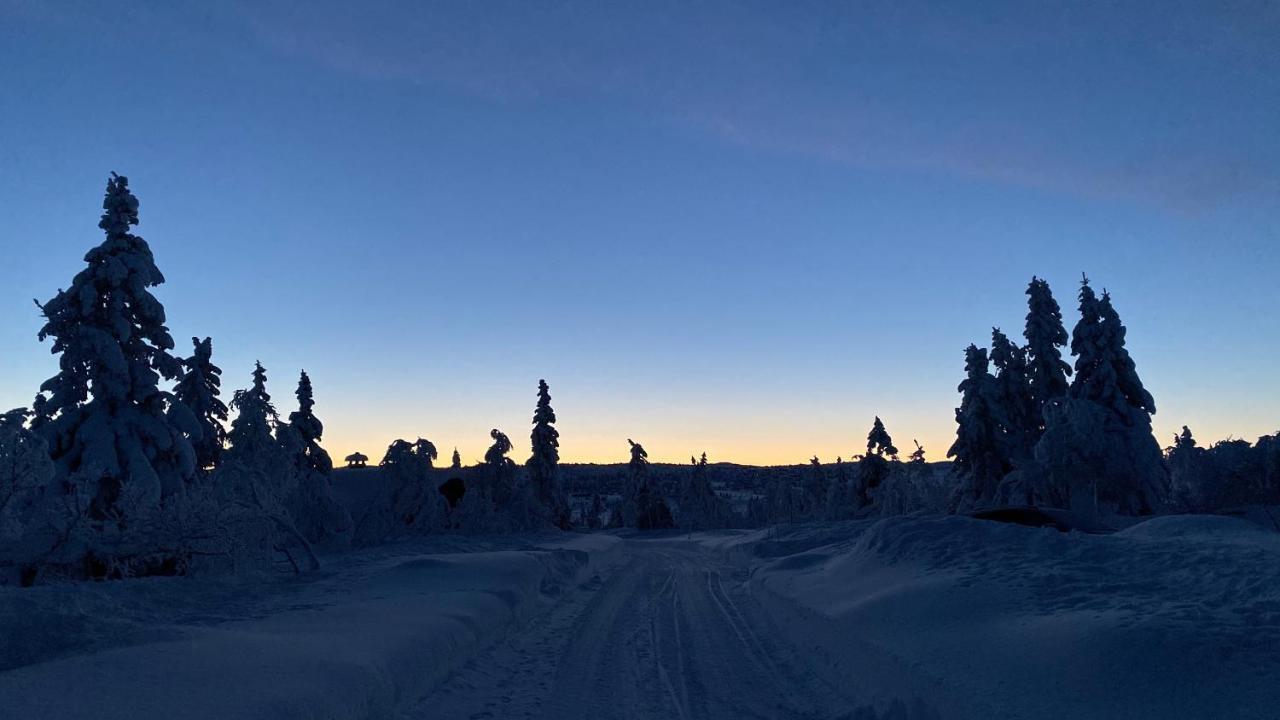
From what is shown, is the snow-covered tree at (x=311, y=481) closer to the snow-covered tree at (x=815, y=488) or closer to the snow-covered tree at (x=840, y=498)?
the snow-covered tree at (x=840, y=498)

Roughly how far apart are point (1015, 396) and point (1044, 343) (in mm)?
3648

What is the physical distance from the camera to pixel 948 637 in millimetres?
10000

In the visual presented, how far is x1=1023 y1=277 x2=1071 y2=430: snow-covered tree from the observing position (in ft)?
139

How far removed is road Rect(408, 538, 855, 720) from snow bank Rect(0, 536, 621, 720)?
53cm

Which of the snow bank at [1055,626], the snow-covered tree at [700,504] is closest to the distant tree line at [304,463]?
the snow-covered tree at [700,504]

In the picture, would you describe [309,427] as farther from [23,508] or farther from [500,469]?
[23,508]

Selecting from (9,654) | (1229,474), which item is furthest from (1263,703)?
(1229,474)

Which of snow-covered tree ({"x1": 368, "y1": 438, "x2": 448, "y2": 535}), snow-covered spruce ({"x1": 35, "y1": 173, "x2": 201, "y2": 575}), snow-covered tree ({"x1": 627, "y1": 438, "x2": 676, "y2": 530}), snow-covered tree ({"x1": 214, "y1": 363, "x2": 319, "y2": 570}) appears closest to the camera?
snow-covered tree ({"x1": 214, "y1": 363, "x2": 319, "y2": 570})

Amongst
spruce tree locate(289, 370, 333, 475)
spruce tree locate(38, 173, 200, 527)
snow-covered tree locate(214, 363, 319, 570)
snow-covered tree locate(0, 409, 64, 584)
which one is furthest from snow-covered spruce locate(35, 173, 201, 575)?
spruce tree locate(289, 370, 333, 475)

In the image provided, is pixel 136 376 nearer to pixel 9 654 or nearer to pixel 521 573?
pixel 521 573

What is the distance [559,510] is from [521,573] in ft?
153

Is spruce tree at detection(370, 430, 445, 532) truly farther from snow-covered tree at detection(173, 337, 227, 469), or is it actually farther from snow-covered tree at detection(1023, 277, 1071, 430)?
snow-covered tree at detection(1023, 277, 1071, 430)

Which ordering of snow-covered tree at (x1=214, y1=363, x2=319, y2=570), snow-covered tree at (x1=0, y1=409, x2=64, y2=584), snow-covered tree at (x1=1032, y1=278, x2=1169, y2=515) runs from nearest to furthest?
snow-covered tree at (x1=0, y1=409, x2=64, y2=584) → snow-covered tree at (x1=214, y1=363, x2=319, y2=570) → snow-covered tree at (x1=1032, y1=278, x2=1169, y2=515)

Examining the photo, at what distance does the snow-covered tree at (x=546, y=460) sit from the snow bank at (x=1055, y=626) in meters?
50.4
